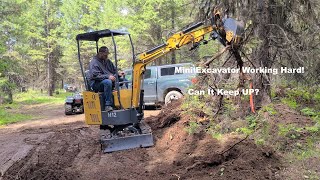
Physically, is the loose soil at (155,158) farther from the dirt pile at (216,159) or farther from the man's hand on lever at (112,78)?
the man's hand on lever at (112,78)

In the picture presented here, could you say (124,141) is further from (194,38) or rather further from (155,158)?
(194,38)

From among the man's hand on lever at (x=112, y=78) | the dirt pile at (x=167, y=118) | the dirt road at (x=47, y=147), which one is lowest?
the dirt road at (x=47, y=147)

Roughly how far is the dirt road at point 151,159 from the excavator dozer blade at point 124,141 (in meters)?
0.18

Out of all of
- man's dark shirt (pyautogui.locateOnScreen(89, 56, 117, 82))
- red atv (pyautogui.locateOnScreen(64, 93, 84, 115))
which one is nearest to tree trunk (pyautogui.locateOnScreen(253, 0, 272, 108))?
man's dark shirt (pyautogui.locateOnScreen(89, 56, 117, 82))

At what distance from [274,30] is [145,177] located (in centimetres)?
496

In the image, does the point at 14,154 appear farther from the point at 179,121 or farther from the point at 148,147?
the point at 179,121

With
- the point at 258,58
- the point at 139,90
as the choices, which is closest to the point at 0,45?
the point at 139,90

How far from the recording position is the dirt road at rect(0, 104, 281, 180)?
17.6 feet

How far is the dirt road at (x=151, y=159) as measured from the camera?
17.6 feet

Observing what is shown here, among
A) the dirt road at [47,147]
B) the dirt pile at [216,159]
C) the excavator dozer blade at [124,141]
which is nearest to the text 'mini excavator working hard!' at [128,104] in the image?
the excavator dozer blade at [124,141]

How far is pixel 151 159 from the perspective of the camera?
6902 millimetres

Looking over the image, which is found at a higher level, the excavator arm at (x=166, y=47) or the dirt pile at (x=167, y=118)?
the excavator arm at (x=166, y=47)

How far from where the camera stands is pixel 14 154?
7855mm

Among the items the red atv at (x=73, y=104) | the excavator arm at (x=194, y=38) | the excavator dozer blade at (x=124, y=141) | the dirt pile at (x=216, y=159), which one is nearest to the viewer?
the dirt pile at (x=216, y=159)
